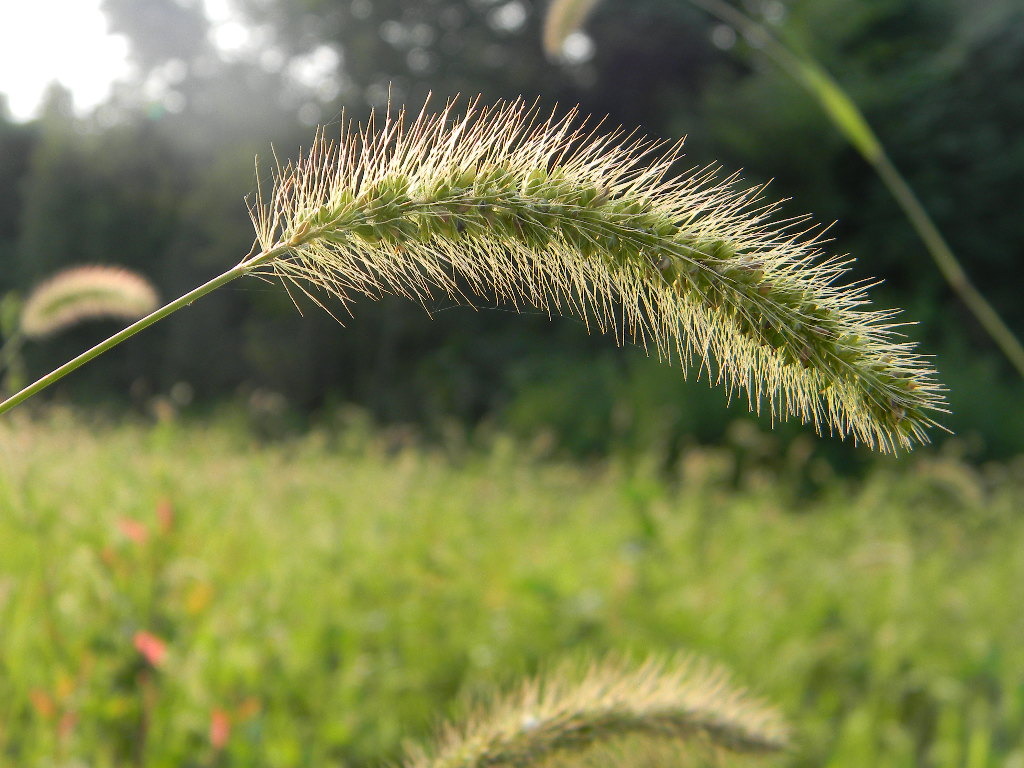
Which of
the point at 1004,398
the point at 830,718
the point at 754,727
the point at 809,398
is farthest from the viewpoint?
the point at 1004,398

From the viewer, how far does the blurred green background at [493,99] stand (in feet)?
47.3

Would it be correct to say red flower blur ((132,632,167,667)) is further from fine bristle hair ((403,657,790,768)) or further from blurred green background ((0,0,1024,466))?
blurred green background ((0,0,1024,466))

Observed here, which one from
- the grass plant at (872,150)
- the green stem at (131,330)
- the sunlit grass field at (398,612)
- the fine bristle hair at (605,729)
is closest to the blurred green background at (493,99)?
the sunlit grass field at (398,612)

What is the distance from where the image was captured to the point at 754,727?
51.6 inches

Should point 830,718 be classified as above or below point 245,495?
below

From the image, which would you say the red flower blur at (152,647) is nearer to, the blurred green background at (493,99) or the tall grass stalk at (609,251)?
the tall grass stalk at (609,251)

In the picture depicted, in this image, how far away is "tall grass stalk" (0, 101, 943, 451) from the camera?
899mm

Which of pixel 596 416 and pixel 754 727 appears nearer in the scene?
pixel 754 727

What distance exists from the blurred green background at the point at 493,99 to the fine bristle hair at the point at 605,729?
33.8 feet

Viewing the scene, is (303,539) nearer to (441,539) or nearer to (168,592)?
(441,539)

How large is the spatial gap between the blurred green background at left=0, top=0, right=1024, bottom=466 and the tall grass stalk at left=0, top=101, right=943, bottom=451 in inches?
419

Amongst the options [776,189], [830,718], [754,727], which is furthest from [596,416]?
[754,727]

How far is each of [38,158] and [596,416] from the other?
560 inches

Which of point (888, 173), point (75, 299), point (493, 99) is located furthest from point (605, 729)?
point (493, 99)
